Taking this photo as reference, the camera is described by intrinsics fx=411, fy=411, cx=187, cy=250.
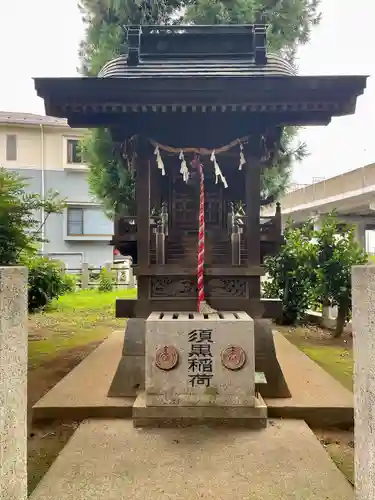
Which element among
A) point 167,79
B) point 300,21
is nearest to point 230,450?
point 167,79

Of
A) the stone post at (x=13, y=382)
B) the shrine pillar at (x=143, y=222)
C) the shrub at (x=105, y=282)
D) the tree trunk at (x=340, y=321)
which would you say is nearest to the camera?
the stone post at (x=13, y=382)

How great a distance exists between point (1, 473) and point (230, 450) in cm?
201

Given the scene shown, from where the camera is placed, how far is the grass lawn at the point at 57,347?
4.02 m

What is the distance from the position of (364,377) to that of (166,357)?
2122 mm

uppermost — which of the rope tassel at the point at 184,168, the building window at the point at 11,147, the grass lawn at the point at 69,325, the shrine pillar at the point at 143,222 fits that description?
the building window at the point at 11,147

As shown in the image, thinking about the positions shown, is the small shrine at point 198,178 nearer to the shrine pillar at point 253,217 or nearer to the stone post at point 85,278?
the shrine pillar at point 253,217

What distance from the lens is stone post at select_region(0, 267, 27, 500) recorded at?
97.2 inches

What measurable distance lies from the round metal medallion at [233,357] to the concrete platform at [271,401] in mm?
807

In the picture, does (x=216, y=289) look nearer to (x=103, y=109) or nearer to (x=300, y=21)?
(x=103, y=109)

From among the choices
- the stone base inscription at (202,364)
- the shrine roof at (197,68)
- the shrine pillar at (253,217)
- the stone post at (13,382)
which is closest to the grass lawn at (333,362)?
the stone base inscription at (202,364)

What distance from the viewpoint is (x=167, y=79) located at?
186 inches

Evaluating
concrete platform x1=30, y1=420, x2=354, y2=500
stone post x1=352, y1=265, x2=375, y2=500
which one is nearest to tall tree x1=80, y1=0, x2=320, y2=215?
concrete platform x1=30, y1=420, x2=354, y2=500

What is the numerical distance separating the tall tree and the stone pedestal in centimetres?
552

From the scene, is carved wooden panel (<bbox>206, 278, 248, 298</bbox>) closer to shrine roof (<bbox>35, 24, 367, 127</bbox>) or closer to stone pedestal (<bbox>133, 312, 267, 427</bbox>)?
stone pedestal (<bbox>133, 312, 267, 427</bbox>)
